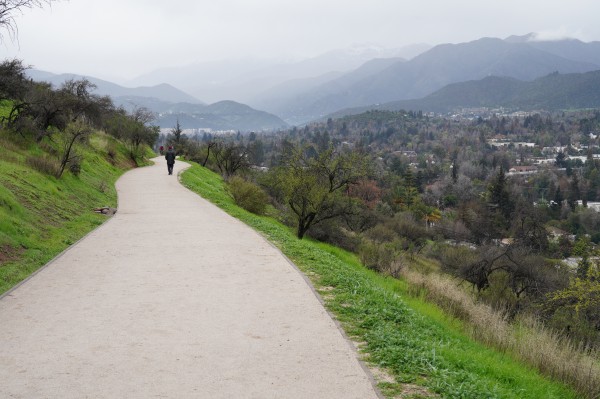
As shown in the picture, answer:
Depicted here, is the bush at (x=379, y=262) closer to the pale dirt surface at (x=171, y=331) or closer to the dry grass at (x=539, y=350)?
the dry grass at (x=539, y=350)

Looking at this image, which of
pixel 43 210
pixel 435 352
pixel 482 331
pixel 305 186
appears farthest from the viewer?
pixel 305 186

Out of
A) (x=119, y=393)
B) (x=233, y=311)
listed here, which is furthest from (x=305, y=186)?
(x=119, y=393)

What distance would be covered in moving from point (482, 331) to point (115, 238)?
8447mm

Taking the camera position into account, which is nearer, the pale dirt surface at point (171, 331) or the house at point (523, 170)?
the pale dirt surface at point (171, 331)

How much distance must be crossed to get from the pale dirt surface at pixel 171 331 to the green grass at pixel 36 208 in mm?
546

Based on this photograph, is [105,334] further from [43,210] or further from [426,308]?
[43,210]

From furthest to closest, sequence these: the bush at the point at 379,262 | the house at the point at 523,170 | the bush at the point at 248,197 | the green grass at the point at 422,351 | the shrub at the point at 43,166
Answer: the house at the point at 523,170, the bush at the point at 248,197, the bush at the point at 379,262, the shrub at the point at 43,166, the green grass at the point at 422,351

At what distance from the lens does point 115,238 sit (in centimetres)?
1144

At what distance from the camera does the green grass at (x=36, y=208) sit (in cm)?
905

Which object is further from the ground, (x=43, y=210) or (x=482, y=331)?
(x=43, y=210)

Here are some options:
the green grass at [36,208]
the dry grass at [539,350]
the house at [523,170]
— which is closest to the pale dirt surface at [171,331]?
the green grass at [36,208]

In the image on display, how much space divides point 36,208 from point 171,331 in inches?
325

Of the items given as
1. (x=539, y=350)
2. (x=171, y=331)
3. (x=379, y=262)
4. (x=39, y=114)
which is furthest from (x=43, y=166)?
(x=539, y=350)

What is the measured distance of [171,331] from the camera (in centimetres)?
588
